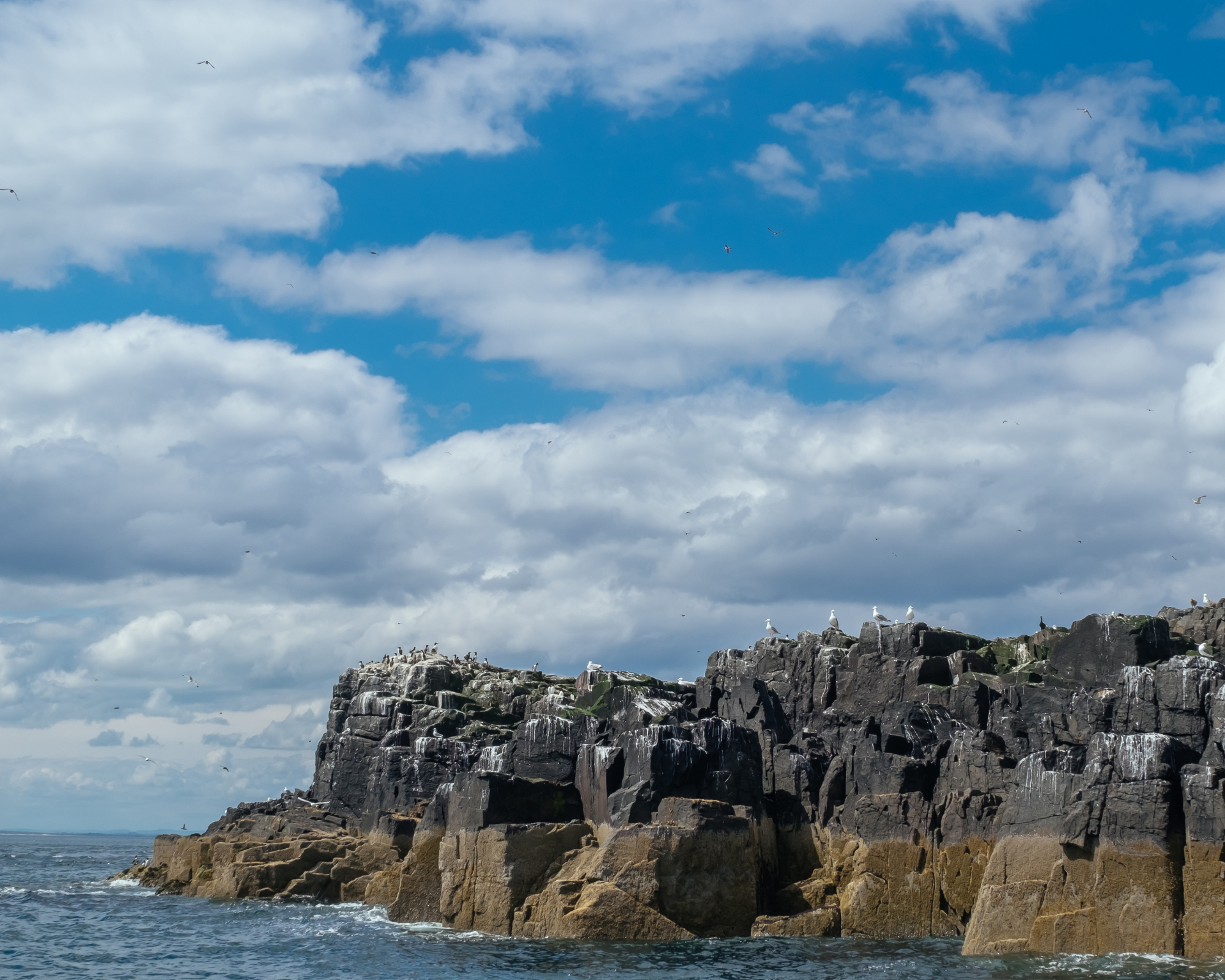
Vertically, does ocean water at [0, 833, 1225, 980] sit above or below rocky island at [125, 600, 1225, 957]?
below

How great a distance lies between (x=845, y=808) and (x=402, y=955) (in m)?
17.7

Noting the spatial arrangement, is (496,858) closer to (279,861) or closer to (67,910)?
(279,861)

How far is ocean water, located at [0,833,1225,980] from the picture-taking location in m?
34.3

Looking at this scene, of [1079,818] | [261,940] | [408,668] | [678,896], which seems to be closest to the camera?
[1079,818]

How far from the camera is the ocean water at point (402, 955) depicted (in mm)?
34312

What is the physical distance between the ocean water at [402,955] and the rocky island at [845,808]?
120 centimetres

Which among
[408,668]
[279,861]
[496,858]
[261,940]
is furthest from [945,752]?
[408,668]

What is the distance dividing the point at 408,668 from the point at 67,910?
2495cm

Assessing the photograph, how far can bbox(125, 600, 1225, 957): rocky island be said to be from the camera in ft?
112

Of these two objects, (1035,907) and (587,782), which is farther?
(587,782)

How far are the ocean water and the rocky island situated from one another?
120 cm

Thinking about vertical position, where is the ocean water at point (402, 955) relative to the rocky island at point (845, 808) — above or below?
below

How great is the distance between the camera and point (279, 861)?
206 feet

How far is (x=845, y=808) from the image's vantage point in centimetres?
4766
